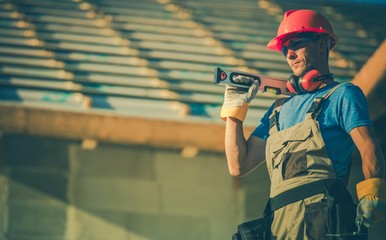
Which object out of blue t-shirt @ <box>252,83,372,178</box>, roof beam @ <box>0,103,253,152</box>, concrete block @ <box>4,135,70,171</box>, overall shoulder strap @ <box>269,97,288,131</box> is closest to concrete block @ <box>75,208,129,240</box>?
concrete block @ <box>4,135,70,171</box>

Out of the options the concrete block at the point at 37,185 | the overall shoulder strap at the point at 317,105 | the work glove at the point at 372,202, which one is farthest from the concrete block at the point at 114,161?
the work glove at the point at 372,202

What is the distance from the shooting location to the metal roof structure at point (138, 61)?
7504mm

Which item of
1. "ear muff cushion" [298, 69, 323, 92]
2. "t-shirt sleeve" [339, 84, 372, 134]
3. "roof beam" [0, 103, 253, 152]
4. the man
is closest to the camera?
the man

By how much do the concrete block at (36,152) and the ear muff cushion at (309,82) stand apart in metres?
3.48

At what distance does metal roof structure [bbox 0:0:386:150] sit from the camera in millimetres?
7504

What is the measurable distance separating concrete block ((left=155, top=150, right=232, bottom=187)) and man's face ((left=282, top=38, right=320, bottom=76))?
3190 mm

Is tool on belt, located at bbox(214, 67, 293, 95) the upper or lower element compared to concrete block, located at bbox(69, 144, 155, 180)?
upper

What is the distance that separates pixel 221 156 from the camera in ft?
26.9

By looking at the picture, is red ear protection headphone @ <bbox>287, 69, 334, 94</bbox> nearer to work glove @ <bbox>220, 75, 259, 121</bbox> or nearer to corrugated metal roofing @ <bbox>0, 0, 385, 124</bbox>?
work glove @ <bbox>220, 75, 259, 121</bbox>

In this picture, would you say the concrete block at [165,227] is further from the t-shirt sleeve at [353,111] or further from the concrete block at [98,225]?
the t-shirt sleeve at [353,111]

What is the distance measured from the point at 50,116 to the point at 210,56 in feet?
7.82

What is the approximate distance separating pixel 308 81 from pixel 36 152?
3.66 m

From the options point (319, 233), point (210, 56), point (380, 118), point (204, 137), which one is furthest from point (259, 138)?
point (210, 56)

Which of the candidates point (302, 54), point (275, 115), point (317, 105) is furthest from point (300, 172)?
point (302, 54)
